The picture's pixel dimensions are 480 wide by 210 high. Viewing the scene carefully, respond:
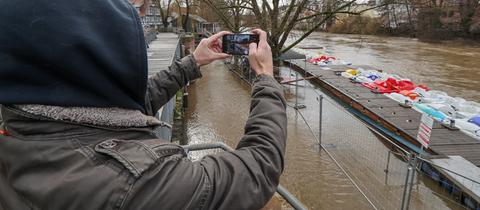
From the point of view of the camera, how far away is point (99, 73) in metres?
0.99

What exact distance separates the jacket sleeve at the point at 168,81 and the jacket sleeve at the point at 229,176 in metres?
0.75

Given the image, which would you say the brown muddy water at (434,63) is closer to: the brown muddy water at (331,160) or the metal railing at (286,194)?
the brown muddy water at (331,160)

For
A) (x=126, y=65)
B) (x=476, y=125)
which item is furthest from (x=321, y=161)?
(x=126, y=65)

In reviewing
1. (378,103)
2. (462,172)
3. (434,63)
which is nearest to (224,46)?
(462,172)

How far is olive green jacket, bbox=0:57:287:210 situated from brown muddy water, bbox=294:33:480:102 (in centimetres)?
1791

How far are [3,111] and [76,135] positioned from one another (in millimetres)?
251

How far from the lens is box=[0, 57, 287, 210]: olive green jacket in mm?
908

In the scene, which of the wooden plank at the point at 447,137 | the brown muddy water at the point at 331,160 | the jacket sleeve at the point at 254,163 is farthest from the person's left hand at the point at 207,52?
the wooden plank at the point at 447,137

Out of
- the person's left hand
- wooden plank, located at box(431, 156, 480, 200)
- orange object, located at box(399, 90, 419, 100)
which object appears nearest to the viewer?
the person's left hand

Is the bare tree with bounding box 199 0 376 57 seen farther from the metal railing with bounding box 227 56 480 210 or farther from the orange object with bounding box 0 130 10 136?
the orange object with bounding box 0 130 10 136

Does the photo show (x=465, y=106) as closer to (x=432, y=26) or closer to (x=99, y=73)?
(x=99, y=73)

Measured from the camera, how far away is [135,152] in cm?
96

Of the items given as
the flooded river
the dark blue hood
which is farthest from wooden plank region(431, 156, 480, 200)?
the dark blue hood

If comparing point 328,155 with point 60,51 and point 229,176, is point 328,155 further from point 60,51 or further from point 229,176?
point 60,51
